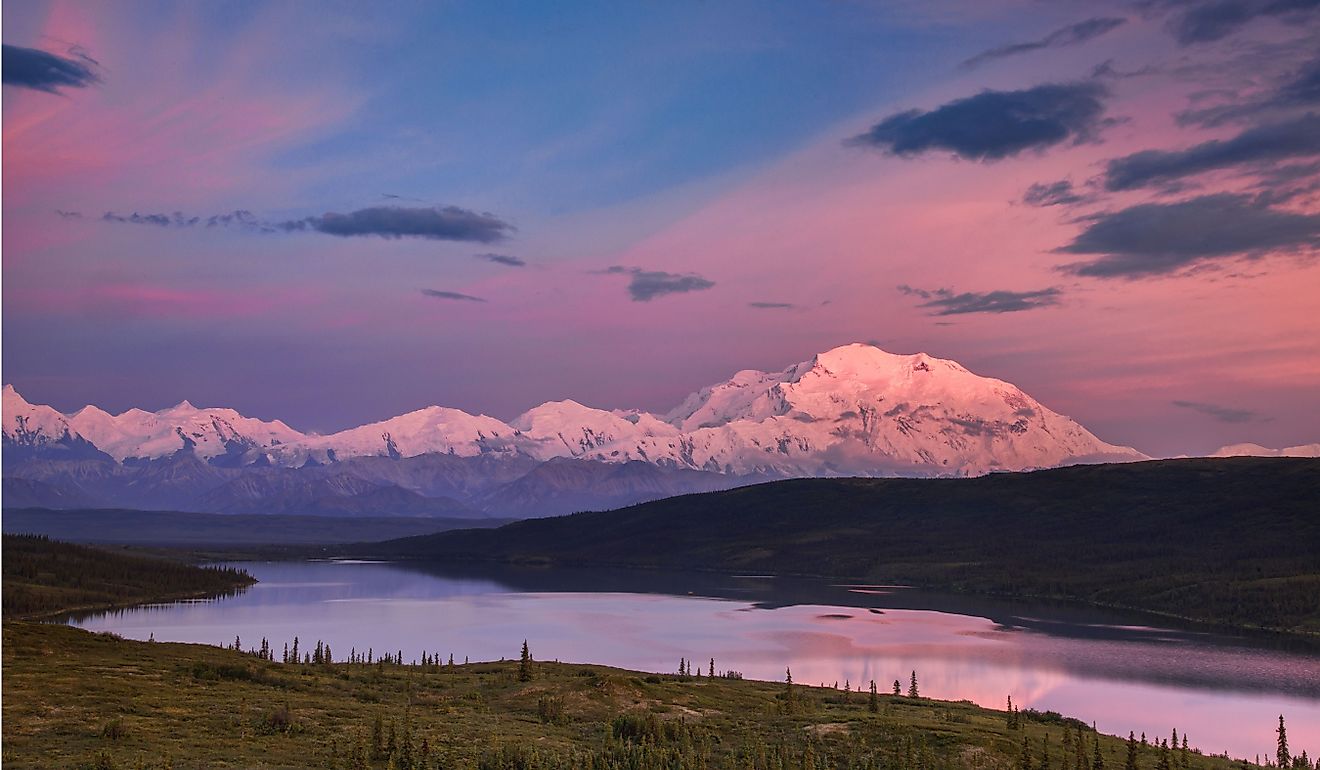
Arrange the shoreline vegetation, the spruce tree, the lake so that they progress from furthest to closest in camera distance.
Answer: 1. the lake
2. the spruce tree
3. the shoreline vegetation

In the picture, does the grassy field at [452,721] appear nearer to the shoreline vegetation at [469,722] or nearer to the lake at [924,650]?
the shoreline vegetation at [469,722]

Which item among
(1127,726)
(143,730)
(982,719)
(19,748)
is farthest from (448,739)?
(1127,726)

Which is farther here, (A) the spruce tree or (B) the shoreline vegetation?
(A) the spruce tree

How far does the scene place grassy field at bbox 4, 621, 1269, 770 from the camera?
174 ft

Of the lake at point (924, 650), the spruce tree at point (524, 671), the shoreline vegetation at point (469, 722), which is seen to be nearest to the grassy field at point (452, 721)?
the shoreline vegetation at point (469, 722)

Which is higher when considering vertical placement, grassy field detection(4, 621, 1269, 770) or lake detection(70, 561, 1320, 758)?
grassy field detection(4, 621, 1269, 770)

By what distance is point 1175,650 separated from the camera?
500 feet

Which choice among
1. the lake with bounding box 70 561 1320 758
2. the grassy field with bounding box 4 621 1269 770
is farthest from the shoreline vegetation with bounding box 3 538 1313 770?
the lake with bounding box 70 561 1320 758

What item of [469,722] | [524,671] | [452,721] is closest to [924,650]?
[524,671]

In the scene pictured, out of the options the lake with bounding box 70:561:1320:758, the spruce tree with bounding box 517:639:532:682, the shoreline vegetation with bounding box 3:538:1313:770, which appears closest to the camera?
the shoreline vegetation with bounding box 3:538:1313:770

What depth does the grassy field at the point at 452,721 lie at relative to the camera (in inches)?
2093

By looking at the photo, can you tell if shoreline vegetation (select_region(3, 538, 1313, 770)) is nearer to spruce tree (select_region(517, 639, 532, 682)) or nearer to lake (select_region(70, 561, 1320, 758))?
spruce tree (select_region(517, 639, 532, 682))

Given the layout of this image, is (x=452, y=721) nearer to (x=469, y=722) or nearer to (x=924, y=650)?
(x=469, y=722)

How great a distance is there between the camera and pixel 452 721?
6506 centimetres
